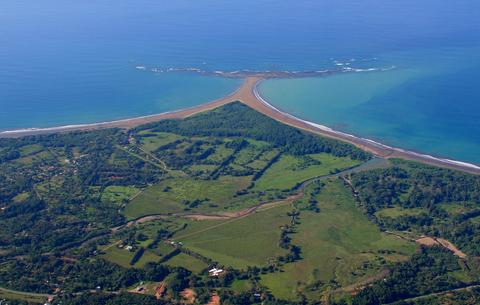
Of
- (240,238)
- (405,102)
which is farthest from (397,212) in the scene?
(405,102)

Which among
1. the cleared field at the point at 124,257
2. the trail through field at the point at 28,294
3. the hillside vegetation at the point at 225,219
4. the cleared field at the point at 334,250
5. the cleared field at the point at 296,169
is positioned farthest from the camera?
the cleared field at the point at 296,169

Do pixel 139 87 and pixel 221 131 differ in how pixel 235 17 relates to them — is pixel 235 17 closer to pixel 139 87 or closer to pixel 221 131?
pixel 139 87

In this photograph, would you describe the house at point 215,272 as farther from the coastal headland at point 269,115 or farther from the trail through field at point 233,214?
the coastal headland at point 269,115

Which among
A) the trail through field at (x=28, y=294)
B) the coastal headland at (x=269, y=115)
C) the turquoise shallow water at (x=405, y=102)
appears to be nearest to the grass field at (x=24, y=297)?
the trail through field at (x=28, y=294)

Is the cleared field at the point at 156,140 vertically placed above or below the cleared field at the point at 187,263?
above

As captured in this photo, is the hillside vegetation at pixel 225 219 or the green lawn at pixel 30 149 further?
the green lawn at pixel 30 149

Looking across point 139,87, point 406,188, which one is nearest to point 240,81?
point 139,87

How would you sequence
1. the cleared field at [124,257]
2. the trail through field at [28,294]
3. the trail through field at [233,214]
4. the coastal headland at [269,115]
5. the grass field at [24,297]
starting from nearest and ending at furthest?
the grass field at [24,297]
the trail through field at [28,294]
the cleared field at [124,257]
the trail through field at [233,214]
the coastal headland at [269,115]
